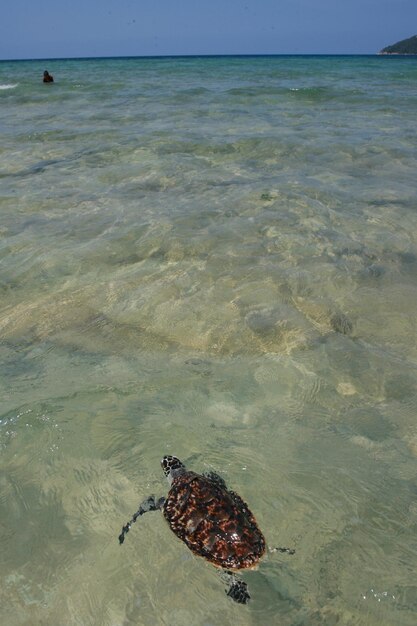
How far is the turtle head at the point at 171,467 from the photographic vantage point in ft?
11.9

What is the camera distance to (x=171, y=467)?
144 inches

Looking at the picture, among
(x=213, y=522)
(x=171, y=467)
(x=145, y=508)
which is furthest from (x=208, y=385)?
(x=213, y=522)

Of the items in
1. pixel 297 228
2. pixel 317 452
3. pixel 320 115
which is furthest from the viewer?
pixel 320 115

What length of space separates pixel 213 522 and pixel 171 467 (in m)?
0.60

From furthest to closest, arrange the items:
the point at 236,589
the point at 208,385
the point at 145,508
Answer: the point at 208,385
the point at 145,508
the point at 236,589

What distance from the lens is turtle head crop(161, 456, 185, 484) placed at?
11.9 feet

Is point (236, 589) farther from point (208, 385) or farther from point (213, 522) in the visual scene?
point (208, 385)

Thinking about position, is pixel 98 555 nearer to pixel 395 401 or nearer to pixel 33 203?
pixel 395 401

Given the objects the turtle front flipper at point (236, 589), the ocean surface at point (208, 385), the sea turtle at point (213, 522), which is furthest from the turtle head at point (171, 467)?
the turtle front flipper at point (236, 589)

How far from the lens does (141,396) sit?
4.55 meters

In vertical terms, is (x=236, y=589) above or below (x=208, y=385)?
below

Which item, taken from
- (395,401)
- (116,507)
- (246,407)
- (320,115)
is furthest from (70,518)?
(320,115)

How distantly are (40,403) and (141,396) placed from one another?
0.97 meters

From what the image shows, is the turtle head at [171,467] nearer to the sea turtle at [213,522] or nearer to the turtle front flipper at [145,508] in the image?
the sea turtle at [213,522]
